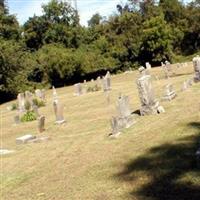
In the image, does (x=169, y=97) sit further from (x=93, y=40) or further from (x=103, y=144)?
(x=93, y=40)

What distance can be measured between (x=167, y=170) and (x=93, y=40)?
59848 mm

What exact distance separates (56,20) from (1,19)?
13383 millimetres

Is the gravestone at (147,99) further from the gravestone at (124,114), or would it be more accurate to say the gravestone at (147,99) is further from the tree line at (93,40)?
the tree line at (93,40)

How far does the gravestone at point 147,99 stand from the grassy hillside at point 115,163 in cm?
63

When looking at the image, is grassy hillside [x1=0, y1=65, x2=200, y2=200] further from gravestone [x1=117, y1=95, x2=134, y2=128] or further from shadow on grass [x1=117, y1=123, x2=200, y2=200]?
gravestone [x1=117, y1=95, x2=134, y2=128]

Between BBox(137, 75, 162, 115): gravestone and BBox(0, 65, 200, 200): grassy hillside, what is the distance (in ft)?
2.07

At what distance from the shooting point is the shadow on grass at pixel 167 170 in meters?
9.41

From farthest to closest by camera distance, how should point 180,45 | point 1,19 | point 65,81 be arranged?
point 180,45
point 65,81
point 1,19

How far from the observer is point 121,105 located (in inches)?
710

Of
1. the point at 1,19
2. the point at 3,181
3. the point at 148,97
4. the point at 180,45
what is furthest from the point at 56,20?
the point at 3,181

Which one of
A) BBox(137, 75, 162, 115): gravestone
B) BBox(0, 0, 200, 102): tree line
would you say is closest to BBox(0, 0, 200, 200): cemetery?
BBox(137, 75, 162, 115): gravestone

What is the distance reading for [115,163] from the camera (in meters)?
12.4

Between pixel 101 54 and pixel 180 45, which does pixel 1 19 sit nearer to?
pixel 101 54

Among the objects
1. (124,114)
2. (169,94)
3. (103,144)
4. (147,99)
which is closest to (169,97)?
(169,94)
